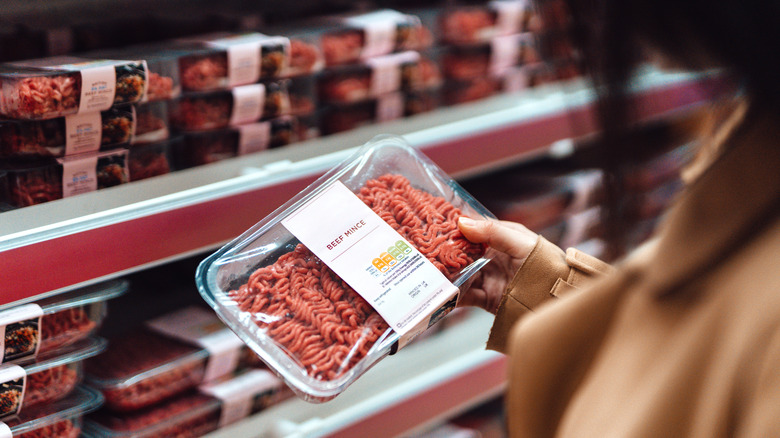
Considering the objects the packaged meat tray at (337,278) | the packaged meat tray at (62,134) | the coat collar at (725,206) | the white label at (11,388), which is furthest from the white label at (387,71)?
the coat collar at (725,206)

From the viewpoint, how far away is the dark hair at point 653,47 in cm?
55

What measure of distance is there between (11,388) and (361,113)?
3.11 feet

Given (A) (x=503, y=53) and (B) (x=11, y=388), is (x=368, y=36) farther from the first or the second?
(B) (x=11, y=388)

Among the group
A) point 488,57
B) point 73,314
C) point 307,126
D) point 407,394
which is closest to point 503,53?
point 488,57

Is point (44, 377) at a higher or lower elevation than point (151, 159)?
lower

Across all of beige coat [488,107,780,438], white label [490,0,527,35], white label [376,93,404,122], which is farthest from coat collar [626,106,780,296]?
white label [490,0,527,35]

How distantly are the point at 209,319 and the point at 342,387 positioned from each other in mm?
562

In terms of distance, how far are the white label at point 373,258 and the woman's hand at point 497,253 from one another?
0.38 feet

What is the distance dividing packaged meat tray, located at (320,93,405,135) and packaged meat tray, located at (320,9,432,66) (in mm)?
112

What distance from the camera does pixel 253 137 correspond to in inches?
57.7

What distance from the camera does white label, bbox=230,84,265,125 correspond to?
139cm

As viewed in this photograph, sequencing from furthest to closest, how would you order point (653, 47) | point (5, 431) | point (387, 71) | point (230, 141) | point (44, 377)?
point (387, 71), point (230, 141), point (44, 377), point (5, 431), point (653, 47)

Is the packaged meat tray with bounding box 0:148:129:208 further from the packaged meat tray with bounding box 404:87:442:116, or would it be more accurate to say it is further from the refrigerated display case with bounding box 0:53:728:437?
the packaged meat tray with bounding box 404:87:442:116

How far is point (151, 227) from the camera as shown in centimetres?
118
